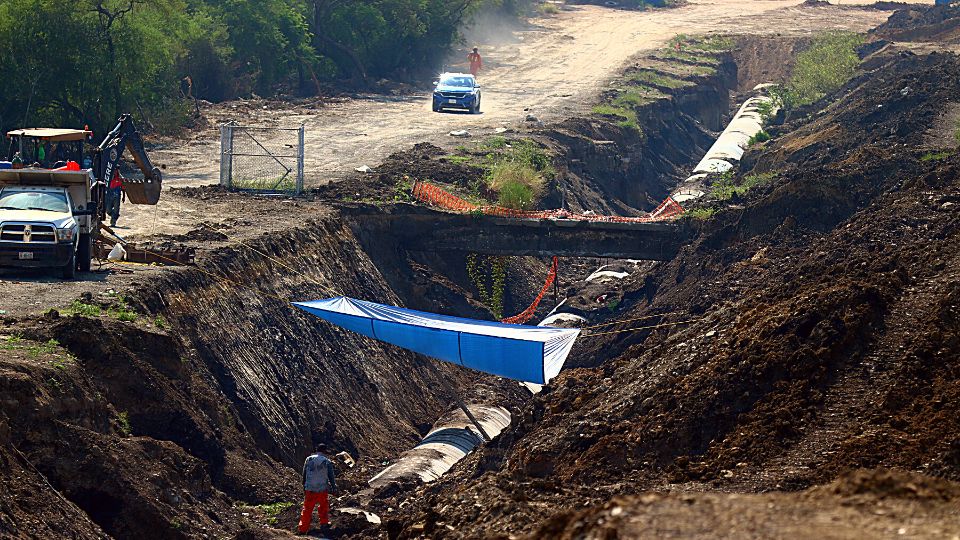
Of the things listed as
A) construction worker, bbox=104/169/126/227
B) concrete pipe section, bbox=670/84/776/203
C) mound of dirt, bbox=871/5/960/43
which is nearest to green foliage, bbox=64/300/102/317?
construction worker, bbox=104/169/126/227

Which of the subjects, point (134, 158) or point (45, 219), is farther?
point (134, 158)

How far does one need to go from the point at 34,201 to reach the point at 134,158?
20.6 ft

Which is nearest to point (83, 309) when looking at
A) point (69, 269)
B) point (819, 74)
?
point (69, 269)

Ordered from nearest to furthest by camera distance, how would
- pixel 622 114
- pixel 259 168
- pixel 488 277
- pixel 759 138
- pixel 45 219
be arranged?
pixel 45 219, pixel 488 277, pixel 259 168, pixel 622 114, pixel 759 138

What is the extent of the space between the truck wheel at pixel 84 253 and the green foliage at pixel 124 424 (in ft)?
17.0

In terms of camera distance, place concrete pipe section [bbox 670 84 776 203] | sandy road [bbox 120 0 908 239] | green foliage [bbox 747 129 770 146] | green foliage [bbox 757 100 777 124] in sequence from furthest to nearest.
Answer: green foliage [bbox 757 100 777 124] < green foliage [bbox 747 129 770 146] < concrete pipe section [bbox 670 84 776 203] < sandy road [bbox 120 0 908 239]

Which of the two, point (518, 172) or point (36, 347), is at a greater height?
point (36, 347)

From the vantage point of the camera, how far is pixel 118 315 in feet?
77.4

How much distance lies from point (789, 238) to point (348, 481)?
47.0 ft

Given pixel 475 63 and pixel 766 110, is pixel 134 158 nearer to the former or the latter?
pixel 475 63

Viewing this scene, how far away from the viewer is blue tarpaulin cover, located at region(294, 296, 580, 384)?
2531 centimetres

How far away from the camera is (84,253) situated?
1029 inches

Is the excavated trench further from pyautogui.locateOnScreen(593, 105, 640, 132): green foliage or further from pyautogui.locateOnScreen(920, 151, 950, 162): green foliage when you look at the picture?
pyautogui.locateOnScreen(593, 105, 640, 132): green foliage

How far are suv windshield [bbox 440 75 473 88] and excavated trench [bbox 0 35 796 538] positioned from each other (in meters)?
16.1
